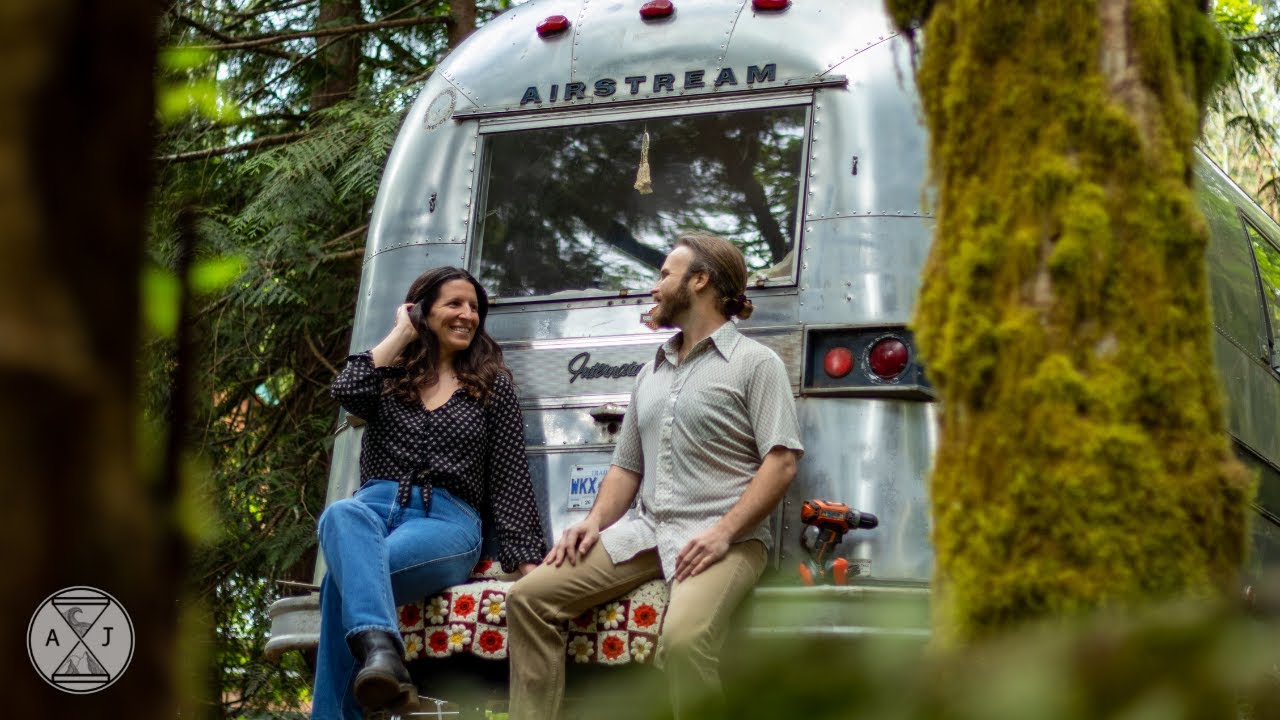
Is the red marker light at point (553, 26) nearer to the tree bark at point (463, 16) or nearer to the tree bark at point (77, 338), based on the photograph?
the tree bark at point (463, 16)

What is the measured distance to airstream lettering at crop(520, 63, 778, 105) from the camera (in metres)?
5.29

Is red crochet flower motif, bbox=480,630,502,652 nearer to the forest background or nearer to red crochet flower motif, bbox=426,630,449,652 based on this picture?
red crochet flower motif, bbox=426,630,449,652

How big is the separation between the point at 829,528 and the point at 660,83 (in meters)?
1.77

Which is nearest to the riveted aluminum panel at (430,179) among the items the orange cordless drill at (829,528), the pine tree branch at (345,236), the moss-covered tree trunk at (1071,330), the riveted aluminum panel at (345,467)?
the riveted aluminum panel at (345,467)

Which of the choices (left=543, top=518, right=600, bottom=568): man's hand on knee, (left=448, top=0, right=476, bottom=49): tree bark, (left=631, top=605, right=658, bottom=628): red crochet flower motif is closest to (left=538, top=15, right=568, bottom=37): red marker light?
(left=543, top=518, right=600, bottom=568): man's hand on knee

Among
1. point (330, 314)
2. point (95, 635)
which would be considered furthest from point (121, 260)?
point (330, 314)

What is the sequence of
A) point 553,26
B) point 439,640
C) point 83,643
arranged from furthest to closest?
1. point 553,26
2. point 439,640
3. point 83,643

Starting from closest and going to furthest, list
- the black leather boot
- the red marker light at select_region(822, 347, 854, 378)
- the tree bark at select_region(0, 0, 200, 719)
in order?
the tree bark at select_region(0, 0, 200, 719) → the black leather boot → the red marker light at select_region(822, 347, 854, 378)

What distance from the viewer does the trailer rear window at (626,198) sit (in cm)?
528

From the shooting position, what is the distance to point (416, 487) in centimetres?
505

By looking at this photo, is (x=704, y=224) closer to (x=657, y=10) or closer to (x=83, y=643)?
(x=657, y=10)

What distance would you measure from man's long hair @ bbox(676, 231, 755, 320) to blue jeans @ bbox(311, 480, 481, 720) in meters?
1.07

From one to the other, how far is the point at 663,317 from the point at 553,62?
123 cm

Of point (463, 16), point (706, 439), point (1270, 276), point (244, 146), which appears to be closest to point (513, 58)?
point (706, 439)
